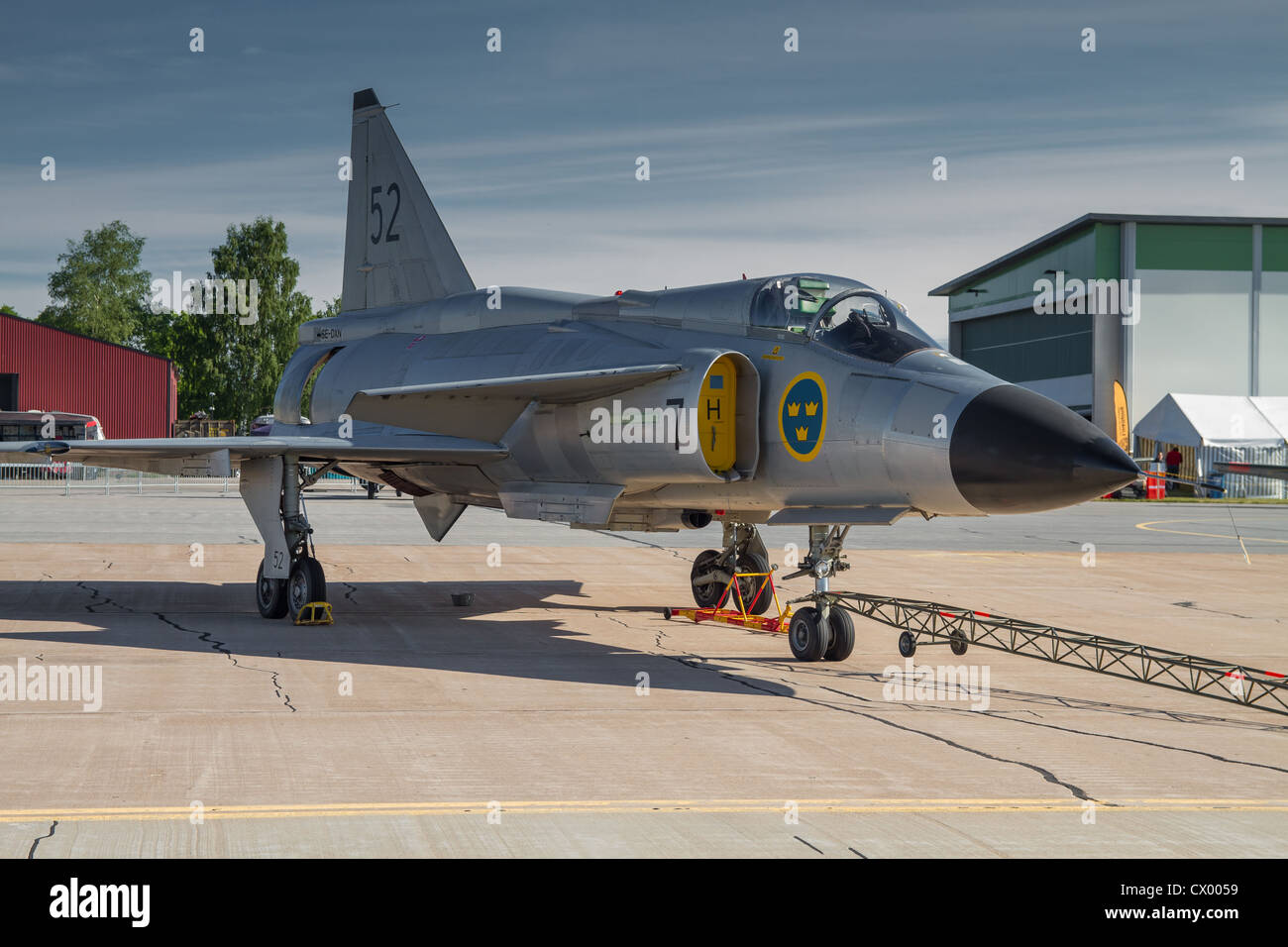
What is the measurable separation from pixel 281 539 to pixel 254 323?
218 ft

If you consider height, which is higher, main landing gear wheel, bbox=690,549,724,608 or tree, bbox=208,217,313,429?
tree, bbox=208,217,313,429

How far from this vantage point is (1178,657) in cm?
1032

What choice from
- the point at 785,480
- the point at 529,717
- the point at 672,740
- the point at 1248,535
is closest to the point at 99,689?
the point at 529,717

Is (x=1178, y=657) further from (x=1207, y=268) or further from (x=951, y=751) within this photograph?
(x=1207, y=268)

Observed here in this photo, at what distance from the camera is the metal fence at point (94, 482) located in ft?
148

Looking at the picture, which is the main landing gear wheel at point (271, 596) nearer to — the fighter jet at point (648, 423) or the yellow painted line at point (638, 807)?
the fighter jet at point (648, 423)

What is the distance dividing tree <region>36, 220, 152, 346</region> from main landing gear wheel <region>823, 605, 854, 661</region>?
311 ft

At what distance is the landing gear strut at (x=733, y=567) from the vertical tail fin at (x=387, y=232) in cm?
472

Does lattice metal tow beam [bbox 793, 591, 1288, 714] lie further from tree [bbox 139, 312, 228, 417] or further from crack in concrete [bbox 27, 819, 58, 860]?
tree [bbox 139, 312, 228, 417]

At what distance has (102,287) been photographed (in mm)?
98438

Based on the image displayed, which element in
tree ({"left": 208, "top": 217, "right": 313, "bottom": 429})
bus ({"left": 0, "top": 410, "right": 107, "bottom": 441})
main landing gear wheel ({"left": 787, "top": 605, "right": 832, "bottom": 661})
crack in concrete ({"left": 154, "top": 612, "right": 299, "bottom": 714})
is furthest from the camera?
tree ({"left": 208, "top": 217, "right": 313, "bottom": 429})

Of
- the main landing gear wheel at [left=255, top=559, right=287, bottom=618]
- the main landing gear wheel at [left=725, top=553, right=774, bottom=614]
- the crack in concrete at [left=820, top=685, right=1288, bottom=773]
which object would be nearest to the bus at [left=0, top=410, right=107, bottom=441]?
the main landing gear wheel at [left=255, top=559, right=287, bottom=618]

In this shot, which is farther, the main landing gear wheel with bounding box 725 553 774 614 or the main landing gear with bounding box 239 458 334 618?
the main landing gear wheel with bounding box 725 553 774 614

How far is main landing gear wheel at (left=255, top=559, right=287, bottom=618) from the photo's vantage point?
14.0 metres
